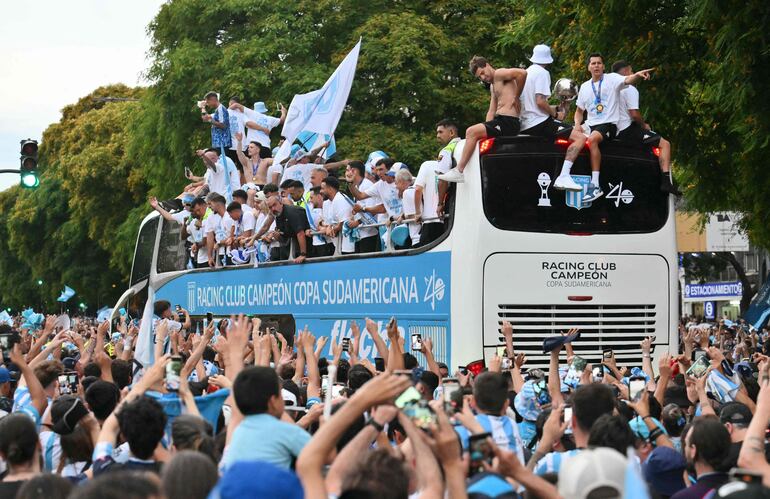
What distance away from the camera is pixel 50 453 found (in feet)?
23.7

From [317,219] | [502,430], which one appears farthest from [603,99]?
[502,430]

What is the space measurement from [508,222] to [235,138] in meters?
8.82

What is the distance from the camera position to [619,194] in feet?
47.2

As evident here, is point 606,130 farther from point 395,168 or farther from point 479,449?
point 479,449

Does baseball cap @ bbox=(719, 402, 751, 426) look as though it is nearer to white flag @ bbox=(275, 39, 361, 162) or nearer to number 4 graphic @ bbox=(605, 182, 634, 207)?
number 4 graphic @ bbox=(605, 182, 634, 207)

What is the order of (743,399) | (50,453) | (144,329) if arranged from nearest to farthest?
1. (50,453)
2. (743,399)
3. (144,329)

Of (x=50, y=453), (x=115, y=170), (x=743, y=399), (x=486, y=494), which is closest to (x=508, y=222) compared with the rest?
(x=743, y=399)

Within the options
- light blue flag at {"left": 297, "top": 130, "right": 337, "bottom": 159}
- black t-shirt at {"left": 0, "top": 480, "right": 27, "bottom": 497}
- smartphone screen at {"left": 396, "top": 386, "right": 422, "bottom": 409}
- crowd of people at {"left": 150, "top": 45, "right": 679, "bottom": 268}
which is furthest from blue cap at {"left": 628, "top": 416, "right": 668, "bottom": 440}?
light blue flag at {"left": 297, "top": 130, "right": 337, "bottom": 159}

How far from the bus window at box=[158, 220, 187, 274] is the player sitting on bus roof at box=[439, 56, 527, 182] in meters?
9.14

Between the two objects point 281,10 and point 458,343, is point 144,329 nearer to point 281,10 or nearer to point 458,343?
point 458,343

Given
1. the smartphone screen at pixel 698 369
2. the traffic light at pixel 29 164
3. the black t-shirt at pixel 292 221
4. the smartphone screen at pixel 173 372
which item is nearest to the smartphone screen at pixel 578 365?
the smartphone screen at pixel 698 369

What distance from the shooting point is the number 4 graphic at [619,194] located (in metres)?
14.3

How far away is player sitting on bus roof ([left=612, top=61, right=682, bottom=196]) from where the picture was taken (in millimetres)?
14398

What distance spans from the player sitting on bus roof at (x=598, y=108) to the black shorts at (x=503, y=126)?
683 millimetres
